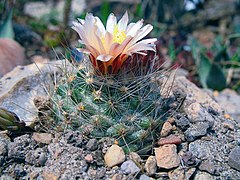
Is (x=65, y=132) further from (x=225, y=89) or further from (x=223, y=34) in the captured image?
(x=223, y=34)

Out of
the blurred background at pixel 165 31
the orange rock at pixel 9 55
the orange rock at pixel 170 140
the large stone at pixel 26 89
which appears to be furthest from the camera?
the blurred background at pixel 165 31

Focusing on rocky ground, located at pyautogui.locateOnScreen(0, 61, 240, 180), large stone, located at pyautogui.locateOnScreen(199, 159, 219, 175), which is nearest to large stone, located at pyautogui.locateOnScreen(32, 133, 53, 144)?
rocky ground, located at pyautogui.locateOnScreen(0, 61, 240, 180)

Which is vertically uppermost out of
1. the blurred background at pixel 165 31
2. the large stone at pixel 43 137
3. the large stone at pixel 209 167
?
the large stone at pixel 43 137

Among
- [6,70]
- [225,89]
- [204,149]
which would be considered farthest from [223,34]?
[204,149]

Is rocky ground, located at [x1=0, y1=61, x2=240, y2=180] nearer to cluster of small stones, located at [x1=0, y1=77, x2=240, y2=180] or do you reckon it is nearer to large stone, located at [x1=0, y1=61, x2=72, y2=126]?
cluster of small stones, located at [x1=0, y1=77, x2=240, y2=180]

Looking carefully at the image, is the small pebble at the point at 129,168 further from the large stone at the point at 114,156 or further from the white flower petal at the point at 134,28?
the white flower petal at the point at 134,28

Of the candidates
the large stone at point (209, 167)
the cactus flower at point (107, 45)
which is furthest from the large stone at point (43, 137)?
the large stone at point (209, 167)

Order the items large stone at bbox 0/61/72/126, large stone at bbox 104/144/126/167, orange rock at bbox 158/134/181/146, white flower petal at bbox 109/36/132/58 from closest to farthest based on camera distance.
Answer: white flower petal at bbox 109/36/132/58 < large stone at bbox 104/144/126/167 < orange rock at bbox 158/134/181/146 < large stone at bbox 0/61/72/126
